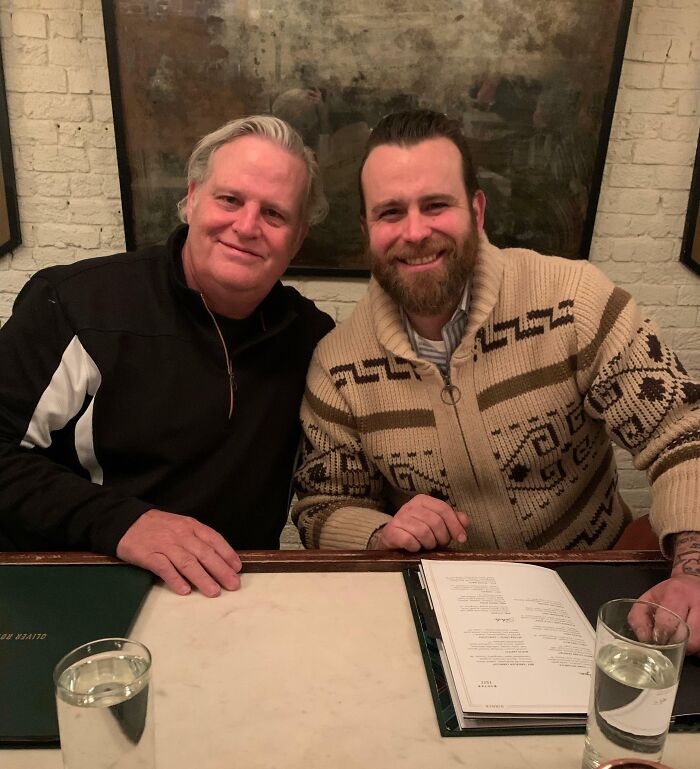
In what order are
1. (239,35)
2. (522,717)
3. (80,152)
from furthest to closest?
(80,152) < (239,35) < (522,717)

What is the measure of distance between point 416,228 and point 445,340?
246 mm

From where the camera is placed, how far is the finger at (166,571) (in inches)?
37.8

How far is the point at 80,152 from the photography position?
210 centimetres

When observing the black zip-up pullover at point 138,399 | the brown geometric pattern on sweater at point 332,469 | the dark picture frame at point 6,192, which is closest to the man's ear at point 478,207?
the black zip-up pullover at point 138,399

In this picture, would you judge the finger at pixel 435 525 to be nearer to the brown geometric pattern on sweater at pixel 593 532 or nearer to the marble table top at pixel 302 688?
the marble table top at pixel 302 688

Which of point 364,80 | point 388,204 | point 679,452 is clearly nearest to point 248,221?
point 388,204

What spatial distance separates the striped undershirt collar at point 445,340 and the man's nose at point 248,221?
0.36m

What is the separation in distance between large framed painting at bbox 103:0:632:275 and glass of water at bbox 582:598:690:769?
66.2 inches

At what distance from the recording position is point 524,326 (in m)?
1.37

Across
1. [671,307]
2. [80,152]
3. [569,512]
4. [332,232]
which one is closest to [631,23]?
[671,307]

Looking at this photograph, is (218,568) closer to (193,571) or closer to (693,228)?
(193,571)

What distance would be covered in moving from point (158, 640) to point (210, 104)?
5.38ft

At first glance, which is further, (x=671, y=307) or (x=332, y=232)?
(x=671, y=307)

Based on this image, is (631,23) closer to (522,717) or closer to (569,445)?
(569,445)
